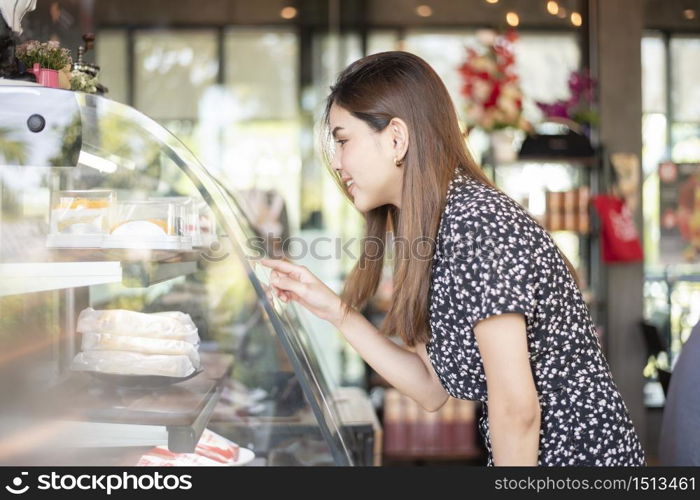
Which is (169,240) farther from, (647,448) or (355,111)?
(647,448)

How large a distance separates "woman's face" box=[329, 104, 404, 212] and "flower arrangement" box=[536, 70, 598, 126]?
341cm

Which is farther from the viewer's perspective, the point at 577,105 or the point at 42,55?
the point at 577,105

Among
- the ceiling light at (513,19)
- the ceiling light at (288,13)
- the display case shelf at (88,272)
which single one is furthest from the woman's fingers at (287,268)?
the ceiling light at (288,13)

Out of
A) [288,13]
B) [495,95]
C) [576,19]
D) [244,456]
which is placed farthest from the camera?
[288,13]

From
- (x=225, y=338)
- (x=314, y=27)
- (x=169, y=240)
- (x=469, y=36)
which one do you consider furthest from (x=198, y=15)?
(x=169, y=240)

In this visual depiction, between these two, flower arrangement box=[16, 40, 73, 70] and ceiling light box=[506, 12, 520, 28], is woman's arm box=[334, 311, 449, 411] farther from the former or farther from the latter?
ceiling light box=[506, 12, 520, 28]

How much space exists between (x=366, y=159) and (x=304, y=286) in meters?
0.30

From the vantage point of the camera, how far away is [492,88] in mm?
4562

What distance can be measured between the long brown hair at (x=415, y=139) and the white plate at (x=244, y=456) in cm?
69

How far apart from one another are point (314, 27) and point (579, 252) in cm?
245

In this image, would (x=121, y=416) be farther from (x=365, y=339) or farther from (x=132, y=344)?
(x=365, y=339)

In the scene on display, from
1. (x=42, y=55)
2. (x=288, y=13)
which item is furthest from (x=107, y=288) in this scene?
(x=288, y=13)

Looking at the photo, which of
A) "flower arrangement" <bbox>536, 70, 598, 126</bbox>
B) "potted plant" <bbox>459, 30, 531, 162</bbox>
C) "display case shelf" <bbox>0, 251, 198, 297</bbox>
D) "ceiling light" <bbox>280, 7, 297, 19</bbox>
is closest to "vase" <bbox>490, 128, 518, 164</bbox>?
"potted plant" <bbox>459, 30, 531, 162</bbox>

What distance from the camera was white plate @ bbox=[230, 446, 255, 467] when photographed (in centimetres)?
193
